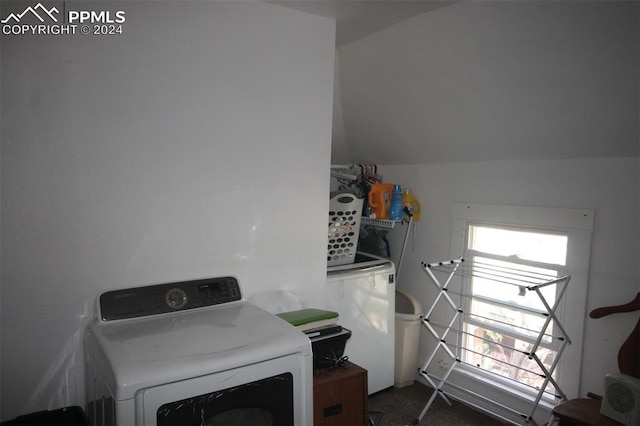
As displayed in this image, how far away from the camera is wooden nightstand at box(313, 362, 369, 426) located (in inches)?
68.2

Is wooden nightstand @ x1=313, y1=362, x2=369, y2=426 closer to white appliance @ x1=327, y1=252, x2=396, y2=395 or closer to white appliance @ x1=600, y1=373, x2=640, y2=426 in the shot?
white appliance @ x1=327, y1=252, x2=396, y2=395

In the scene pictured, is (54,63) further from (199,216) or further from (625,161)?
(625,161)

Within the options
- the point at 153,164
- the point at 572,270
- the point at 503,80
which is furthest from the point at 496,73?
the point at 153,164

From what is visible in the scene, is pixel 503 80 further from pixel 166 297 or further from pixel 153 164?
pixel 166 297

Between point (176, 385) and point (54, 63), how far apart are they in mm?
1193

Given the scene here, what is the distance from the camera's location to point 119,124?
5.14 feet

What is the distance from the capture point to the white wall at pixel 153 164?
1.42 m

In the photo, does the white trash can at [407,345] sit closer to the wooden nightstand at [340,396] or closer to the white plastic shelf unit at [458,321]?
the white plastic shelf unit at [458,321]

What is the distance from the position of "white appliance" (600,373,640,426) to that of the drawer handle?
1.24m

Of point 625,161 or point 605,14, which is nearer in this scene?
point 605,14

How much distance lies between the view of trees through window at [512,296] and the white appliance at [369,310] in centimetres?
53

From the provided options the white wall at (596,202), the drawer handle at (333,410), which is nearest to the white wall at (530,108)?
the white wall at (596,202)

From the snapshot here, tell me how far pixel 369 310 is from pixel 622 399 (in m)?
1.39

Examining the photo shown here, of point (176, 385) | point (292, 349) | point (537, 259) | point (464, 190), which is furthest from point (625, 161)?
point (176, 385)
